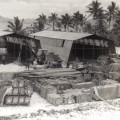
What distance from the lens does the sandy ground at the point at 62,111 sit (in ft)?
48.9

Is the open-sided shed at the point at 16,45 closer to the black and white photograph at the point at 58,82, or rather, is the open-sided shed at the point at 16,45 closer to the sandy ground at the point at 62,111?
the black and white photograph at the point at 58,82

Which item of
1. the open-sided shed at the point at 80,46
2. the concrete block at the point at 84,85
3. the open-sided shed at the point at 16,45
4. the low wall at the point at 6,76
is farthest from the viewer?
the open-sided shed at the point at 80,46

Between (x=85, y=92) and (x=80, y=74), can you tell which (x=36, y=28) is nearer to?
(x=80, y=74)

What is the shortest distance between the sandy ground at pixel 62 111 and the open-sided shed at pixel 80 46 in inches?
557

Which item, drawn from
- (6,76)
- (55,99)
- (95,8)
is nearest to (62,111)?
(55,99)

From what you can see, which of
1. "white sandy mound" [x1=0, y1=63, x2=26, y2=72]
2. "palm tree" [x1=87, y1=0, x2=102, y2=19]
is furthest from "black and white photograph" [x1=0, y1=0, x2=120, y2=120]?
"palm tree" [x1=87, y1=0, x2=102, y2=19]

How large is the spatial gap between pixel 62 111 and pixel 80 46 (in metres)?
19.0

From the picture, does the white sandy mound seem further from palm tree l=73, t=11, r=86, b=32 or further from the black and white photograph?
palm tree l=73, t=11, r=86, b=32

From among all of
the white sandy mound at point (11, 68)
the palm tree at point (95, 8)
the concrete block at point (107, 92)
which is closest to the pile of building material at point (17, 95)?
the concrete block at point (107, 92)

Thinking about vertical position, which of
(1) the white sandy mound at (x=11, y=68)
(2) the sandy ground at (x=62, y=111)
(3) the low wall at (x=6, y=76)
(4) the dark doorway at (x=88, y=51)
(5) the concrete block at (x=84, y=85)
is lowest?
(2) the sandy ground at (x=62, y=111)

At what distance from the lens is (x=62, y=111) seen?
51.9ft

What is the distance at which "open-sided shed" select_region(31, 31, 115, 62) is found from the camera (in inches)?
1228

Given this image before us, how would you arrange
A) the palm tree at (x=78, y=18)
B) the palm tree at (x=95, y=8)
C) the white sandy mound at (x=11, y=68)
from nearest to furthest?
the white sandy mound at (x=11, y=68), the palm tree at (x=95, y=8), the palm tree at (x=78, y=18)

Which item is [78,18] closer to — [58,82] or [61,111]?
[58,82]
